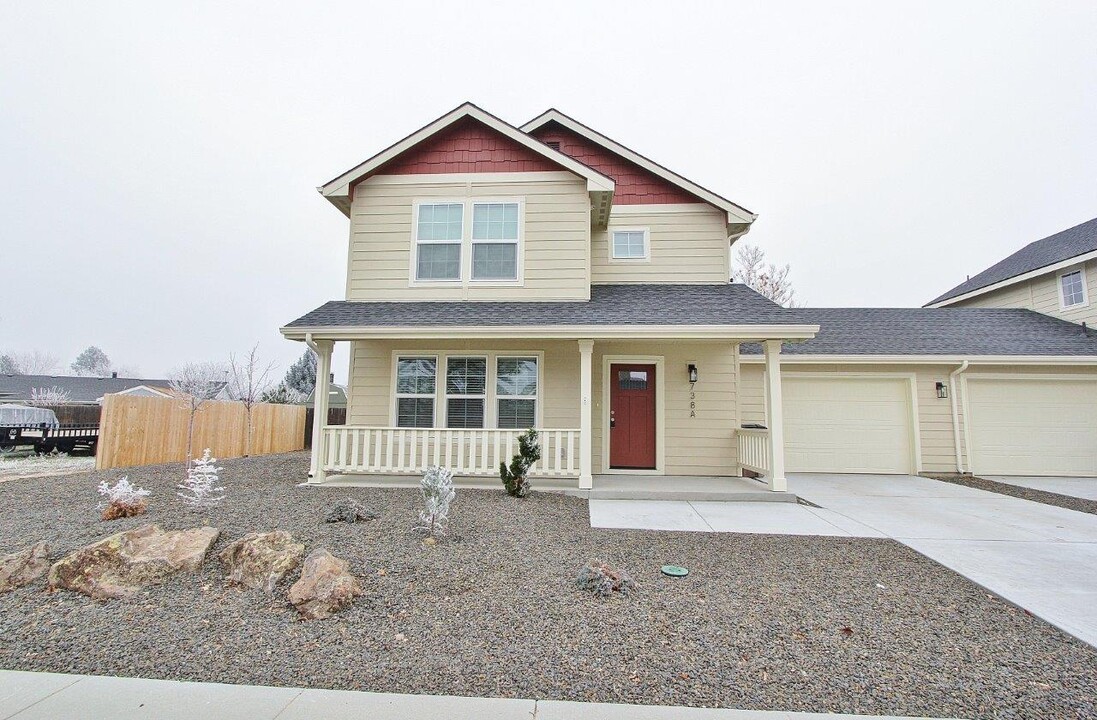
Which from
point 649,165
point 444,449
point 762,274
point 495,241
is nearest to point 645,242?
point 649,165

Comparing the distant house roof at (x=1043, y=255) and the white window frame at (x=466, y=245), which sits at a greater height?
the distant house roof at (x=1043, y=255)

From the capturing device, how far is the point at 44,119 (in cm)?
1733

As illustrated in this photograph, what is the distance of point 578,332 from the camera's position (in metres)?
7.23

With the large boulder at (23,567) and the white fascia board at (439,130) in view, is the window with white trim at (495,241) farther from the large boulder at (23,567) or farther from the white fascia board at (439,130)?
the large boulder at (23,567)

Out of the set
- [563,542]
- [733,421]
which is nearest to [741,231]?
[733,421]

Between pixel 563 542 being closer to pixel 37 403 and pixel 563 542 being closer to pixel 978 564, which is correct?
pixel 978 564

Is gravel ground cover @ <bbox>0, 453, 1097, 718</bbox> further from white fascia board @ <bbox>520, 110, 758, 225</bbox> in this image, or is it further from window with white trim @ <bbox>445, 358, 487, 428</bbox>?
white fascia board @ <bbox>520, 110, 758, 225</bbox>

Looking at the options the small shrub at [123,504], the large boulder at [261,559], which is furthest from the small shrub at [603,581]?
the small shrub at [123,504]

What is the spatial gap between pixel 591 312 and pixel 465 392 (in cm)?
262

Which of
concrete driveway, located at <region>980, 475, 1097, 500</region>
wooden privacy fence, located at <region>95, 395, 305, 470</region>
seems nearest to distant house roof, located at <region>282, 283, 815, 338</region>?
concrete driveway, located at <region>980, 475, 1097, 500</region>

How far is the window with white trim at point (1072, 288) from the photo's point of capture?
425 inches

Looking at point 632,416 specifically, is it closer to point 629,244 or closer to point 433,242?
point 629,244

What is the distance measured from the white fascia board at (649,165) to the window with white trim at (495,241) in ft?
7.33

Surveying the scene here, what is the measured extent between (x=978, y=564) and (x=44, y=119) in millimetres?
27805
